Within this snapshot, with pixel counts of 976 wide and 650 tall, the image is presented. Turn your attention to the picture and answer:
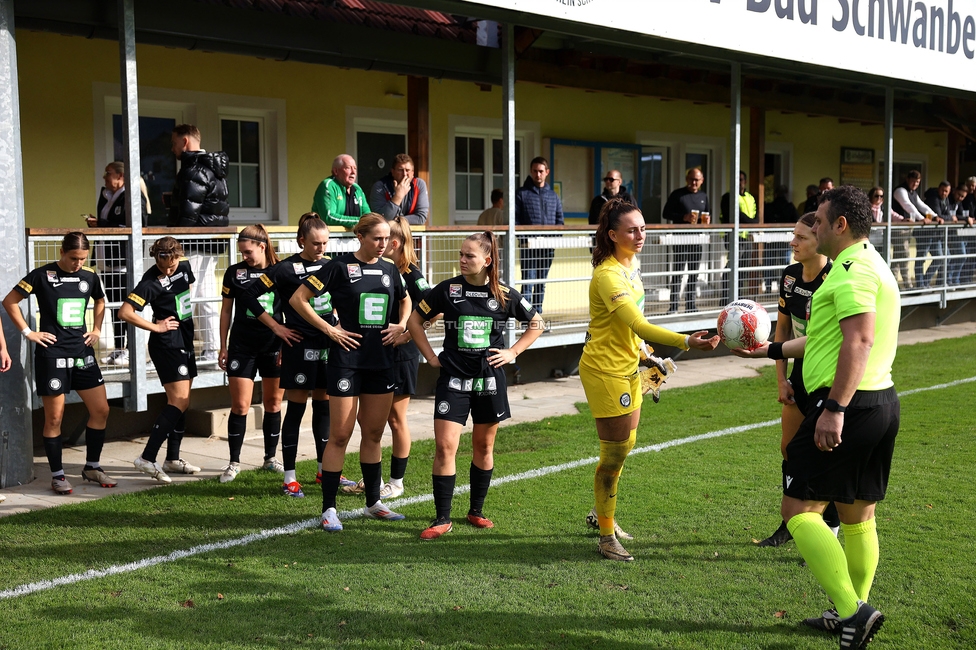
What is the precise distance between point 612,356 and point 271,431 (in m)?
3.22

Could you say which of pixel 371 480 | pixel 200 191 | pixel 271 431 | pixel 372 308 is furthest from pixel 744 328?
pixel 200 191

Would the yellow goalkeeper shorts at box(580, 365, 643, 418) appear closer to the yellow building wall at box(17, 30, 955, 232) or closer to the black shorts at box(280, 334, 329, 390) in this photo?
the black shorts at box(280, 334, 329, 390)

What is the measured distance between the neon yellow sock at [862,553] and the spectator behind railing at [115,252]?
5.81m

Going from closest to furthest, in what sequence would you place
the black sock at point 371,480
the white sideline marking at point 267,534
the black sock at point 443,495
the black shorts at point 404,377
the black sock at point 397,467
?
the white sideline marking at point 267,534 → the black sock at point 443,495 → the black sock at point 371,480 → the black shorts at point 404,377 → the black sock at point 397,467

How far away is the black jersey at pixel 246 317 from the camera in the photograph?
286 inches

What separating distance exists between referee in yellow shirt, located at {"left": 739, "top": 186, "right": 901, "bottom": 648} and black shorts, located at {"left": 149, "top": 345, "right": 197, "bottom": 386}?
460 cm

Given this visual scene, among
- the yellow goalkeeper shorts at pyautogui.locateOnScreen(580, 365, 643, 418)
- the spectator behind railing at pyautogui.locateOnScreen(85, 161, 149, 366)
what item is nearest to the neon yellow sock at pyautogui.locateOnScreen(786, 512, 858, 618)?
the yellow goalkeeper shorts at pyautogui.locateOnScreen(580, 365, 643, 418)

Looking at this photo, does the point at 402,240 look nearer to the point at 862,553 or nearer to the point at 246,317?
the point at 246,317

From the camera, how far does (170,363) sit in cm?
725

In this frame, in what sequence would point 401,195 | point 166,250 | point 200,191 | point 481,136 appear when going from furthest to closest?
point 481,136
point 401,195
point 200,191
point 166,250

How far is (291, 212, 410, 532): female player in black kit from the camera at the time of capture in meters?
5.96

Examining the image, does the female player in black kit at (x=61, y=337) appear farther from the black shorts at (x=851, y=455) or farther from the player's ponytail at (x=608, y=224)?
the black shorts at (x=851, y=455)

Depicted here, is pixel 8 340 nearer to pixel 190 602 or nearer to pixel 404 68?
pixel 190 602

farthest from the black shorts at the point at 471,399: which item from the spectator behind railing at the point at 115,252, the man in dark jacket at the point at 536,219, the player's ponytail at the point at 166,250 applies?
the man in dark jacket at the point at 536,219
